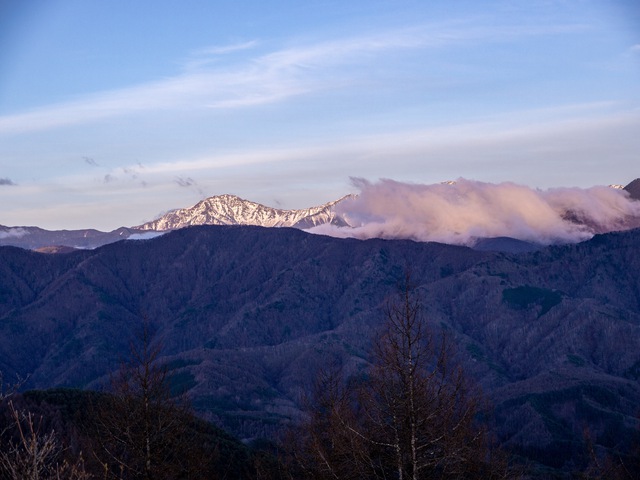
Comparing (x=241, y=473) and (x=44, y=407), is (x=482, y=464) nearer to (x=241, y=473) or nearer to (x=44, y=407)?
(x=241, y=473)

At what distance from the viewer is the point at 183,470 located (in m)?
48.0

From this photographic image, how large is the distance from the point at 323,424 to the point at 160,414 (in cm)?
1598

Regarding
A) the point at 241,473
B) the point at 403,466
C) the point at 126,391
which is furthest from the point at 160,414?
the point at 241,473

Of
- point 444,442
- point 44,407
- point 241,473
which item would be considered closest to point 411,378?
point 444,442

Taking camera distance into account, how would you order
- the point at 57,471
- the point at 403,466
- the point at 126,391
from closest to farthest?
the point at 57,471 → the point at 403,466 → the point at 126,391

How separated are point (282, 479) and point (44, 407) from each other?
12197 cm

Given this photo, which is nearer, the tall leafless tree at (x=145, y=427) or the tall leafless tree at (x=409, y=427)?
the tall leafless tree at (x=409, y=427)

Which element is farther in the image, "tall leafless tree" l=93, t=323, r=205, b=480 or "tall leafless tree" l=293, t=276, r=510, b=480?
"tall leafless tree" l=93, t=323, r=205, b=480

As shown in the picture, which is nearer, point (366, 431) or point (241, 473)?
point (366, 431)

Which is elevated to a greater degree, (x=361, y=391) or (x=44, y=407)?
(x=361, y=391)

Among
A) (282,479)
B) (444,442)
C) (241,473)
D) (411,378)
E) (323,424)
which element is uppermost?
(411,378)

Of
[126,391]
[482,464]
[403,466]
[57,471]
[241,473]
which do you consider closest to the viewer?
[57,471]

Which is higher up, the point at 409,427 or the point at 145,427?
the point at 409,427

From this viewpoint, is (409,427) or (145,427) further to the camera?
(145,427)
